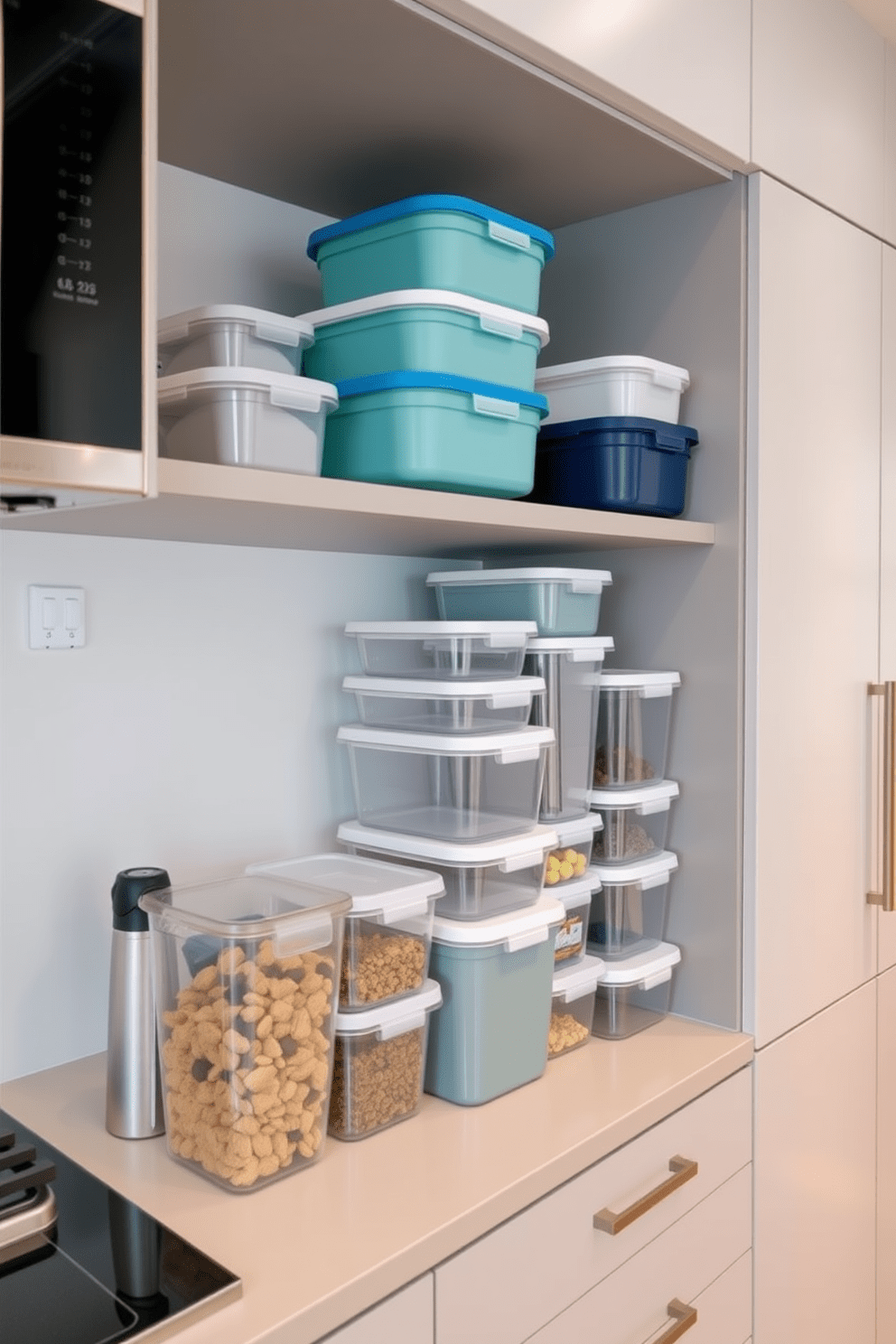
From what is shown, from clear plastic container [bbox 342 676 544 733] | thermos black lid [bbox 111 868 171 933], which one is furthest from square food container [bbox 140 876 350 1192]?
clear plastic container [bbox 342 676 544 733]

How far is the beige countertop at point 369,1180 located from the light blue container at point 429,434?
0.78m

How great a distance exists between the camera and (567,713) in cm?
165

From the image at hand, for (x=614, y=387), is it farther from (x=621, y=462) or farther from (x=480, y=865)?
(x=480, y=865)

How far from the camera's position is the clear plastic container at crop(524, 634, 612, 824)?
63.9 inches

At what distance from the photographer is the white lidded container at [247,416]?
3.90ft

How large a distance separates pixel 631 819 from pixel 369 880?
0.51 meters

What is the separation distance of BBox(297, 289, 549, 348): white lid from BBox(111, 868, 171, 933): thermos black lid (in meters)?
0.70

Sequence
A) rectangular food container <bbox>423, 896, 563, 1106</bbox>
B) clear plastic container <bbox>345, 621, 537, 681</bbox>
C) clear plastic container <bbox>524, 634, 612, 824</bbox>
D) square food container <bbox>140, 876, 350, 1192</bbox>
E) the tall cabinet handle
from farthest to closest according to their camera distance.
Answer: the tall cabinet handle < clear plastic container <bbox>524, 634, 612, 824</bbox> < clear plastic container <bbox>345, 621, 537, 681</bbox> < rectangular food container <bbox>423, 896, 563, 1106</bbox> < square food container <bbox>140, 876, 350, 1192</bbox>

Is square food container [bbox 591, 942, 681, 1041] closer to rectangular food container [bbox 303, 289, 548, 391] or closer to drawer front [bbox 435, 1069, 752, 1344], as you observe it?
drawer front [bbox 435, 1069, 752, 1344]

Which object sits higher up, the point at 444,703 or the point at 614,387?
the point at 614,387

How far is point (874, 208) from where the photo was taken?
1.94 meters

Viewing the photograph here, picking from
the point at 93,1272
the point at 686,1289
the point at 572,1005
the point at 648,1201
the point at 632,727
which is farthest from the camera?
the point at 632,727

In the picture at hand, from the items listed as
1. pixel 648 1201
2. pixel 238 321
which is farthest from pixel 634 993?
pixel 238 321

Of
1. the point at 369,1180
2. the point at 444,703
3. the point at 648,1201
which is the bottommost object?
the point at 648,1201
